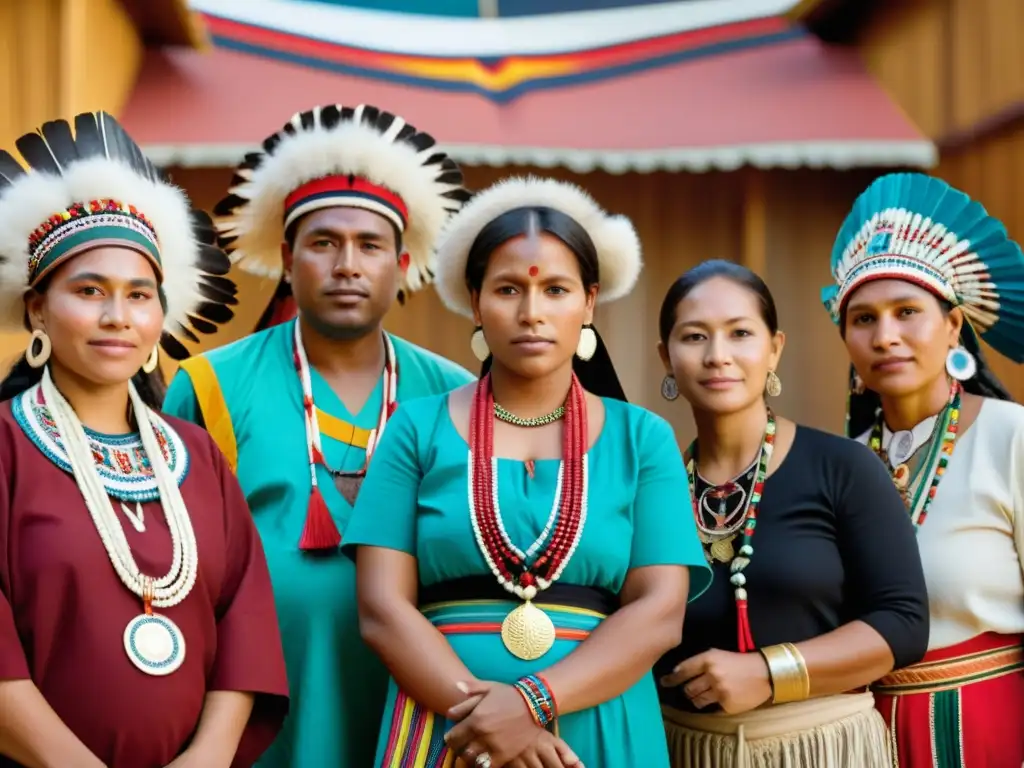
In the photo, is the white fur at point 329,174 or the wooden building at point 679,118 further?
the wooden building at point 679,118

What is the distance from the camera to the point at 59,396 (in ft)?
9.31

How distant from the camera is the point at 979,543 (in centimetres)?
348

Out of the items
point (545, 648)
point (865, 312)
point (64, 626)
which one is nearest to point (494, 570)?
point (545, 648)

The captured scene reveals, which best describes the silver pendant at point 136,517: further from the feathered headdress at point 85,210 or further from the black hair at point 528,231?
the black hair at point 528,231

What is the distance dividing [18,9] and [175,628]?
3808mm

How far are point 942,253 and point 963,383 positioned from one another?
0.41m

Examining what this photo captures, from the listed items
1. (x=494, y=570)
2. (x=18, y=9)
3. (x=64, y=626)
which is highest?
(x=18, y=9)

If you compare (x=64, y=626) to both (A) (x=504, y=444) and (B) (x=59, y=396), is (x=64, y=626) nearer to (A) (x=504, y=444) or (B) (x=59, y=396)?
(B) (x=59, y=396)


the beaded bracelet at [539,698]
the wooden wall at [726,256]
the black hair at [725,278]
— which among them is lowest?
the beaded bracelet at [539,698]

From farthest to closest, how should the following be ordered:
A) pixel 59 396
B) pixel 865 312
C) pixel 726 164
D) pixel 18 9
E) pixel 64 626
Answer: pixel 726 164, pixel 18 9, pixel 865 312, pixel 59 396, pixel 64 626

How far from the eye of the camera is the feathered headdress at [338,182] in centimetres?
385

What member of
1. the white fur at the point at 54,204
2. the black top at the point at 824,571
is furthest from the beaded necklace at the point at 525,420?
the white fur at the point at 54,204

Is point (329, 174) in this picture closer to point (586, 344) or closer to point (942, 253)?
point (586, 344)

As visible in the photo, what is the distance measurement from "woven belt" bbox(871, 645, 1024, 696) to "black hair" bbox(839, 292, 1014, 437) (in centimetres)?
80
